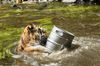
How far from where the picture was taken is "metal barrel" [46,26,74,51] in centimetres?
1198

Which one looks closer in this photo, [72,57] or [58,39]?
[72,57]

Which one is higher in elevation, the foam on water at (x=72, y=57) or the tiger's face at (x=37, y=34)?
the tiger's face at (x=37, y=34)

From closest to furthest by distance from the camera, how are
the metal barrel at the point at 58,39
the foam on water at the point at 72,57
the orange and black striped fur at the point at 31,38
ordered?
1. the foam on water at the point at 72,57
2. the metal barrel at the point at 58,39
3. the orange and black striped fur at the point at 31,38

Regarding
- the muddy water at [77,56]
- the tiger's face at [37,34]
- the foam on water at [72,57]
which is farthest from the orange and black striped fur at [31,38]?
the muddy water at [77,56]

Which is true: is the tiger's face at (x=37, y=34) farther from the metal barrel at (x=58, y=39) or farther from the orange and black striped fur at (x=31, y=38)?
the metal barrel at (x=58, y=39)

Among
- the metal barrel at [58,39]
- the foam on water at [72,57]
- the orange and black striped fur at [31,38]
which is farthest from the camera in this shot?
the orange and black striped fur at [31,38]

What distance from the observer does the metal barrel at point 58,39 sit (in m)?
12.0

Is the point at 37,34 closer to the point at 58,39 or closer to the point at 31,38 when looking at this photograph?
the point at 31,38

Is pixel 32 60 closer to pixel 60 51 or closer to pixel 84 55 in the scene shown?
pixel 60 51

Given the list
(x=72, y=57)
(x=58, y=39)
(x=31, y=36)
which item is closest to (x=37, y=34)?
(x=31, y=36)

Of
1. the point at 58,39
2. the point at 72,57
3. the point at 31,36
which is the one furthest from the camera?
the point at 31,36

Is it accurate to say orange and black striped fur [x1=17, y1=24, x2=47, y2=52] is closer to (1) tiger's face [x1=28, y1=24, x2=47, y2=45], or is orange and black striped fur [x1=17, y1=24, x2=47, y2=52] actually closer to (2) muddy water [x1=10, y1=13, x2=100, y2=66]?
(1) tiger's face [x1=28, y1=24, x2=47, y2=45]

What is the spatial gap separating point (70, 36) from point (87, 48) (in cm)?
81

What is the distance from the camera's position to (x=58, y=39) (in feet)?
39.5
